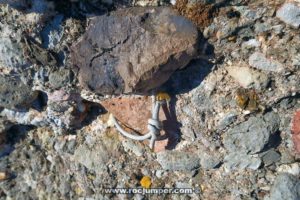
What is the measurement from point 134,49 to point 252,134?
53cm

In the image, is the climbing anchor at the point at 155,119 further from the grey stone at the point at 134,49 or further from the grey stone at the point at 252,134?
the grey stone at the point at 252,134

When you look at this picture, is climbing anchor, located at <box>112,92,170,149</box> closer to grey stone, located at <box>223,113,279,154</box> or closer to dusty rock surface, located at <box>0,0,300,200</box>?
dusty rock surface, located at <box>0,0,300,200</box>

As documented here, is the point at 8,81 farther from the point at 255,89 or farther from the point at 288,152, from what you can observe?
the point at 288,152

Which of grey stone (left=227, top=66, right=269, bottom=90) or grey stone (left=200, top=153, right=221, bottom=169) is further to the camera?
grey stone (left=200, top=153, right=221, bottom=169)

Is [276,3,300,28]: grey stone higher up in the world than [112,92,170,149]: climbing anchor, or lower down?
higher up

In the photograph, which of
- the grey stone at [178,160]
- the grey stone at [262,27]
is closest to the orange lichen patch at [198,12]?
the grey stone at [262,27]

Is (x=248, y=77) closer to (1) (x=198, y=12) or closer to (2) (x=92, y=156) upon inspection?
(1) (x=198, y=12)

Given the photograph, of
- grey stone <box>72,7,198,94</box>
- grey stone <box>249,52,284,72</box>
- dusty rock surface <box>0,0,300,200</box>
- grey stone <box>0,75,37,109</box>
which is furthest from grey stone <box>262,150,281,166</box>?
grey stone <box>0,75,37,109</box>

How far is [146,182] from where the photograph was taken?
1.88 metres

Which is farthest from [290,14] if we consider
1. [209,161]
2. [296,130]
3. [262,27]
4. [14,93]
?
[14,93]

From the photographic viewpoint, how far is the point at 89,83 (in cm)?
160

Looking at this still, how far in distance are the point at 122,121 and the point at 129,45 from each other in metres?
0.42

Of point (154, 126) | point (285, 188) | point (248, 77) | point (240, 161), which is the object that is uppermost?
point (248, 77)

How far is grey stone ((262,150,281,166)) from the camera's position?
161cm
